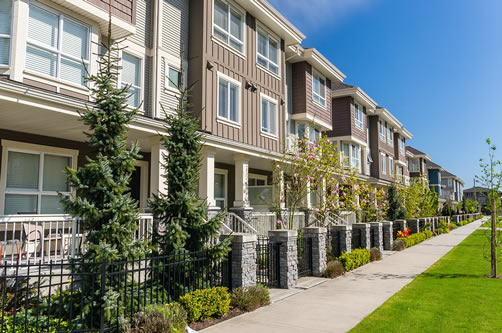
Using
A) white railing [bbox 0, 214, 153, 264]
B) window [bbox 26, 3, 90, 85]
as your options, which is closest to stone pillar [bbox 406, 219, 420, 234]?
white railing [bbox 0, 214, 153, 264]

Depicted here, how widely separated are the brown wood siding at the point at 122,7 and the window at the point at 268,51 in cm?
703

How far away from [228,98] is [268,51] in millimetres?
4343

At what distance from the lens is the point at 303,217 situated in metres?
18.4

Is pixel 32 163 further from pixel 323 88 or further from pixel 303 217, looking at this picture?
pixel 323 88

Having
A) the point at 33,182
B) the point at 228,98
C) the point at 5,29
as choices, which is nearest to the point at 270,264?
the point at 33,182

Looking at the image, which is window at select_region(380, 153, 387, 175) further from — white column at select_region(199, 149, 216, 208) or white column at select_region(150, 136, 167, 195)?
white column at select_region(150, 136, 167, 195)

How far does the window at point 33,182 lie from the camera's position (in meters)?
10.6

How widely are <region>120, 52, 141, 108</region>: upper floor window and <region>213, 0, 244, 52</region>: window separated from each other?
3.67 metres

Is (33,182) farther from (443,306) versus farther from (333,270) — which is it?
(443,306)

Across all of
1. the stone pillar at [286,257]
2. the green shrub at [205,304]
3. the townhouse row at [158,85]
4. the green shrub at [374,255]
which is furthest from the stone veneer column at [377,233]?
the green shrub at [205,304]

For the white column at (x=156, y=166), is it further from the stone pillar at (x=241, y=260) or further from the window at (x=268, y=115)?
the window at (x=268, y=115)

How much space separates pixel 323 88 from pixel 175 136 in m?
17.2

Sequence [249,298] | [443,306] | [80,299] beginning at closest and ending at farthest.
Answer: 1. [80,299]
2. [249,298]
3. [443,306]

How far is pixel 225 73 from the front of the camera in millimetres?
15523
